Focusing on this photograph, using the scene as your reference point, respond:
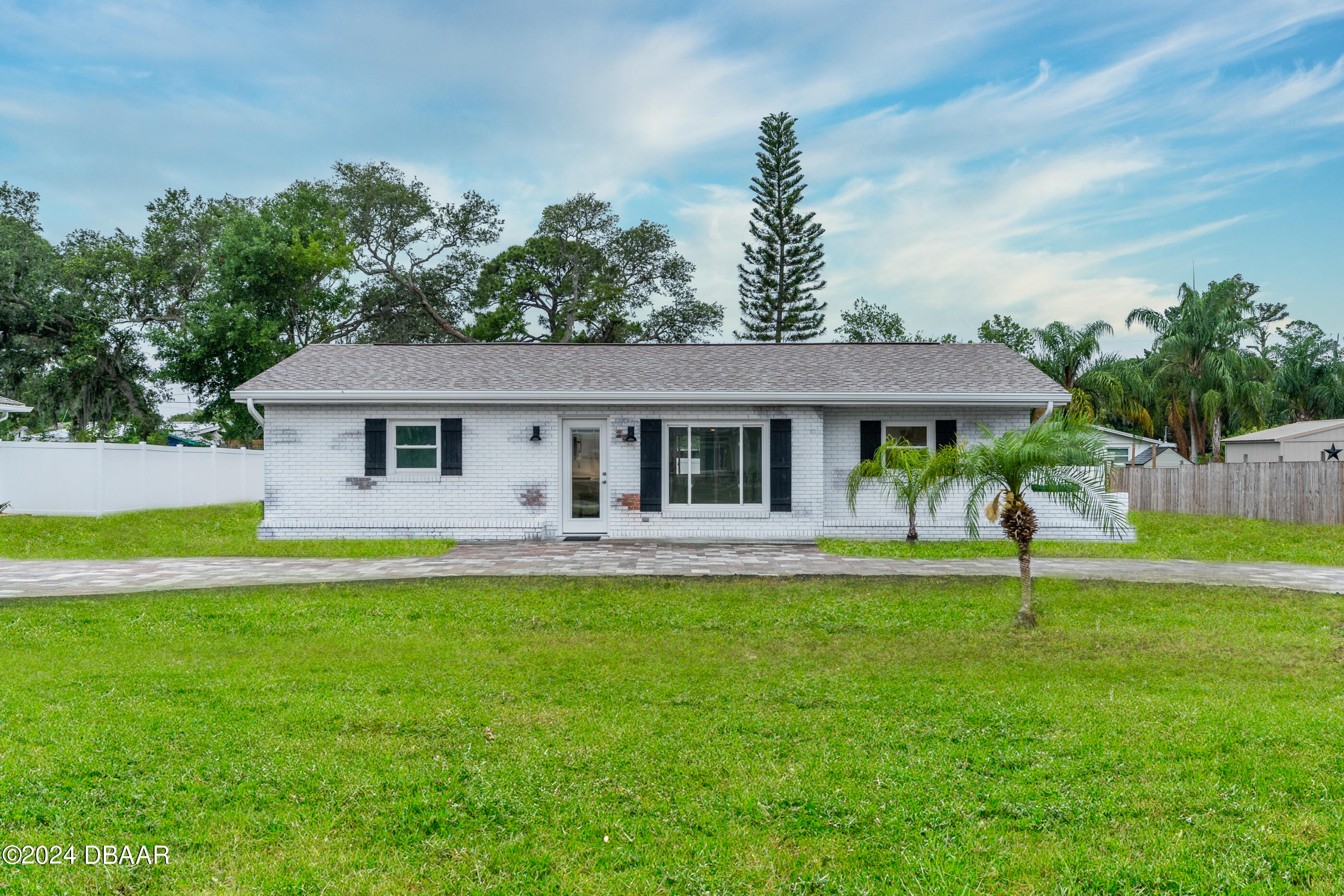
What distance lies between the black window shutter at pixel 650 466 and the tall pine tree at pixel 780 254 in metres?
21.0

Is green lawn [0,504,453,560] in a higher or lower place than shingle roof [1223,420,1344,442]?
lower

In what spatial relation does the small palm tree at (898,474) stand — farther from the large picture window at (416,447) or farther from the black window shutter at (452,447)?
the large picture window at (416,447)

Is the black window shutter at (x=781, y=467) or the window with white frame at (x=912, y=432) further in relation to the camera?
the window with white frame at (x=912, y=432)

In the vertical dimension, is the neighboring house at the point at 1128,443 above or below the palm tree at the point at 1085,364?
below

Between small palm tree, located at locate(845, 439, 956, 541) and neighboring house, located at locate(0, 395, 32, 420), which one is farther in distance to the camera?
neighboring house, located at locate(0, 395, 32, 420)

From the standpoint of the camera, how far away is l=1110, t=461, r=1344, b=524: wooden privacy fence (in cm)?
1677

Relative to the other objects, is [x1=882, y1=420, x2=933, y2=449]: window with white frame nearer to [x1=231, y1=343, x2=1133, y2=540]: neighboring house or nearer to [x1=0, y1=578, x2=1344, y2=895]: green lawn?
[x1=231, y1=343, x2=1133, y2=540]: neighboring house

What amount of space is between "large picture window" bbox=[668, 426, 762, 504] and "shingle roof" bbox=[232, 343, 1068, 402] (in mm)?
773

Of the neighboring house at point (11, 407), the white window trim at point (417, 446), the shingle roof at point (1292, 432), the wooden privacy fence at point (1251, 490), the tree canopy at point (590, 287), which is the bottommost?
the wooden privacy fence at point (1251, 490)

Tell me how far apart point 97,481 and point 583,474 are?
9720 mm

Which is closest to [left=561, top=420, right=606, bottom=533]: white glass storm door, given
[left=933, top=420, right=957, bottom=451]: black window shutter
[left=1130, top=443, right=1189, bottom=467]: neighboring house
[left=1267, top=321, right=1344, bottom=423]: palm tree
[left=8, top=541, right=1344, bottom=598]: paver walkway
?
[left=8, top=541, right=1344, bottom=598]: paver walkway

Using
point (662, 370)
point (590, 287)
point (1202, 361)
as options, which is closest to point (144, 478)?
point (662, 370)

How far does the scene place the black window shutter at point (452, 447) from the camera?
1365 centimetres

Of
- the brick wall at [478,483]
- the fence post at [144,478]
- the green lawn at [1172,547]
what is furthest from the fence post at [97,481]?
the green lawn at [1172,547]
